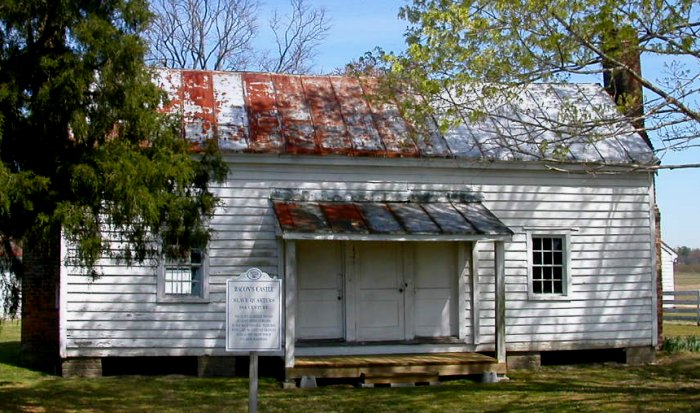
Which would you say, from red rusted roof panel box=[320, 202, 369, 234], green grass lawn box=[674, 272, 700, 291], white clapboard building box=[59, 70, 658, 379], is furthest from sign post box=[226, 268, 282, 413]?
green grass lawn box=[674, 272, 700, 291]

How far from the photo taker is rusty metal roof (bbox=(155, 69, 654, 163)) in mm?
15773

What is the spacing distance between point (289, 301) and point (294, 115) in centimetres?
407

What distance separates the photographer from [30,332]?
55.0 feet

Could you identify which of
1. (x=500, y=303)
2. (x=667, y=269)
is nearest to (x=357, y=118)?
(x=500, y=303)

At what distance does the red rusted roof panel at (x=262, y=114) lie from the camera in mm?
15602

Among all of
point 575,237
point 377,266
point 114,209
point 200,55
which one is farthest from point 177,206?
point 200,55

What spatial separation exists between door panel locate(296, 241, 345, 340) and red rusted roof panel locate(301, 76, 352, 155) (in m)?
1.77

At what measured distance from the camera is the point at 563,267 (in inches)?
666

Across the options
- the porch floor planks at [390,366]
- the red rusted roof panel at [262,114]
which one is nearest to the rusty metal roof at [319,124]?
the red rusted roof panel at [262,114]

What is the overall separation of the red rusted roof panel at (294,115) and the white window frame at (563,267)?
4.55 metres

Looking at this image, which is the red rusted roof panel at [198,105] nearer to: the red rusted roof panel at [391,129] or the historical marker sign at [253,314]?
the red rusted roof panel at [391,129]

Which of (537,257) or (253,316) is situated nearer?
(253,316)

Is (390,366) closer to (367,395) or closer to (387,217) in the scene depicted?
(367,395)

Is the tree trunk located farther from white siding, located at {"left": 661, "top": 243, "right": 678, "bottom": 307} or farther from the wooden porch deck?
white siding, located at {"left": 661, "top": 243, "right": 678, "bottom": 307}
